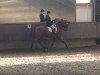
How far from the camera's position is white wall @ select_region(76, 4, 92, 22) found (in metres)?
20.7

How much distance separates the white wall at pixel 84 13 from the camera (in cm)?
2072

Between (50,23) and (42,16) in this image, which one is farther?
(42,16)

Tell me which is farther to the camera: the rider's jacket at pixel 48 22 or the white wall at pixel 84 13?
the white wall at pixel 84 13

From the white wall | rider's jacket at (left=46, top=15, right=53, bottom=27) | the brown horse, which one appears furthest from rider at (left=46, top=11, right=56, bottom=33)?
the white wall

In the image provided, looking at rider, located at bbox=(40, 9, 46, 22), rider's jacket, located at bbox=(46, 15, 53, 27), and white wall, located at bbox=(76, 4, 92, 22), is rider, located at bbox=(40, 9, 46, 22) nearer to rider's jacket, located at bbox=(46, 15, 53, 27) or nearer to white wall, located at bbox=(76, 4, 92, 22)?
rider's jacket, located at bbox=(46, 15, 53, 27)

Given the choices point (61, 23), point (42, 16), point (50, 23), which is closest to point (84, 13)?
point (61, 23)

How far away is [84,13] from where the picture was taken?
20.7m

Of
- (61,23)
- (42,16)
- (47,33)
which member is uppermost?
(42,16)

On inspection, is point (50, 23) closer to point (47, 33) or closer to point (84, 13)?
point (47, 33)

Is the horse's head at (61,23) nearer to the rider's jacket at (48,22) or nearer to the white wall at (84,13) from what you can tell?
the rider's jacket at (48,22)

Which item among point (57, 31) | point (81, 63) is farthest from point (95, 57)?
point (57, 31)

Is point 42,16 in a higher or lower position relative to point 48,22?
higher

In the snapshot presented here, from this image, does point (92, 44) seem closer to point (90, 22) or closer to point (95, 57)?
point (90, 22)

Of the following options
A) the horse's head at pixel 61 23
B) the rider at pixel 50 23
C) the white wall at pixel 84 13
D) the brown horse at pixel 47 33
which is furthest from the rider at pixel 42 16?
the white wall at pixel 84 13
